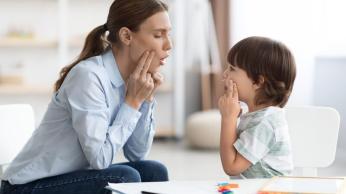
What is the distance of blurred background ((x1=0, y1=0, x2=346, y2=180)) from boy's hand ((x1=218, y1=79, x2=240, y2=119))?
258 cm

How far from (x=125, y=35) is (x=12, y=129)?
46cm

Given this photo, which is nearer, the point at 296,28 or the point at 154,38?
the point at 154,38

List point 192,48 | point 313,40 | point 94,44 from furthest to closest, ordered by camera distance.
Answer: point 192,48
point 313,40
point 94,44

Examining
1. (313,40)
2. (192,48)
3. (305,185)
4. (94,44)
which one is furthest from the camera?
(192,48)

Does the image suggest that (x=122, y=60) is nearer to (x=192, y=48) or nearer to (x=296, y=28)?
(x=296, y=28)

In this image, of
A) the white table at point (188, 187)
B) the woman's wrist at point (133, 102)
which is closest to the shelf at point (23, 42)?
the woman's wrist at point (133, 102)

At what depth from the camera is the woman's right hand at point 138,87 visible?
188 cm

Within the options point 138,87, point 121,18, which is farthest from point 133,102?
point 121,18

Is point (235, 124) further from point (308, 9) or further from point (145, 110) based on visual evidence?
point (308, 9)

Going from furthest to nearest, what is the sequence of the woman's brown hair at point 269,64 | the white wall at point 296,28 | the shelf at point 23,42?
1. the shelf at point 23,42
2. the white wall at point 296,28
3. the woman's brown hair at point 269,64

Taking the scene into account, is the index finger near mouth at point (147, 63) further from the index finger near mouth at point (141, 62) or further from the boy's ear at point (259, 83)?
the boy's ear at point (259, 83)

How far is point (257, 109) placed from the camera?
1.87 metres

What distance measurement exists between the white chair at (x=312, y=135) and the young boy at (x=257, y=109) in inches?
5.1

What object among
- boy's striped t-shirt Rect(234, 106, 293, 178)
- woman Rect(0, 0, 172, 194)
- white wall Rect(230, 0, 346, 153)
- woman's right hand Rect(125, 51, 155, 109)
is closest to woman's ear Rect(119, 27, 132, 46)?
woman Rect(0, 0, 172, 194)
